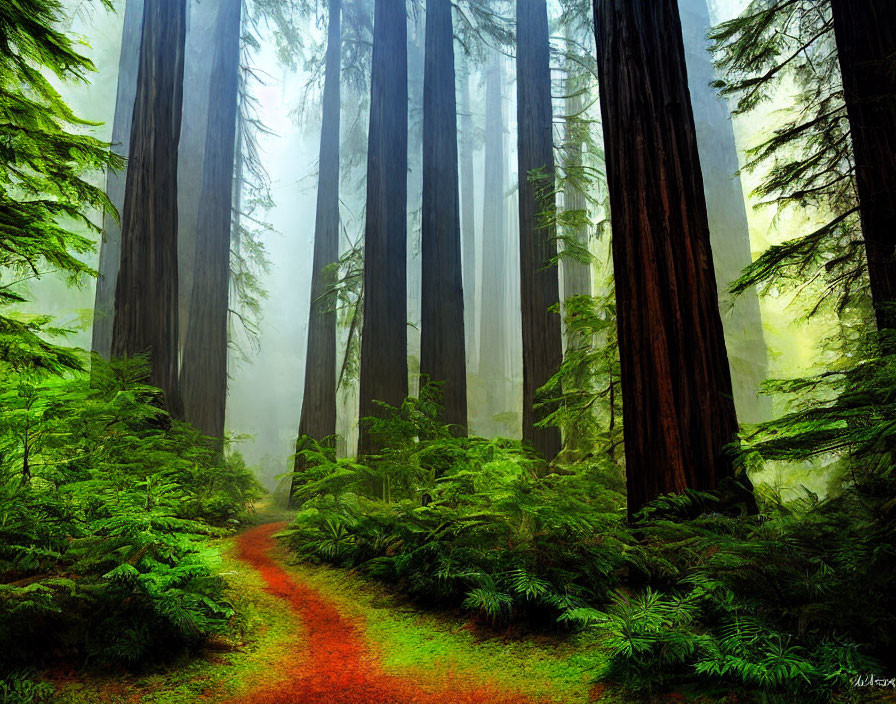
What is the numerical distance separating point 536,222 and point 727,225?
1315 centimetres

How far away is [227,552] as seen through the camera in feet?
18.7

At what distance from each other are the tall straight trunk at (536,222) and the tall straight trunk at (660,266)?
161 inches

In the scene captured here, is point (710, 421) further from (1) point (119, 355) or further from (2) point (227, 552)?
(1) point (119, 355)

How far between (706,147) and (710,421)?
818 inches

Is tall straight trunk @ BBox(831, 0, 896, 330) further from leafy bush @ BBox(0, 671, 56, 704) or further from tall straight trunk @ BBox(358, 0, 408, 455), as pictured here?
tall straight trunk @ BBox(358, 0, 408, 455)

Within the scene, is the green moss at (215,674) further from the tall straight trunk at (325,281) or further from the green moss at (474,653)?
the tall straight trunk at (325,281)

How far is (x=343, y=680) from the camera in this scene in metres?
2.58

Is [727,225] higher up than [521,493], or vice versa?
[727,225]

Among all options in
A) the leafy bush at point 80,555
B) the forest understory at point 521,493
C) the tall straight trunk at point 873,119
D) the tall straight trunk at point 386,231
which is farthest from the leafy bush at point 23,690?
the tall straight trunk at point 386,231

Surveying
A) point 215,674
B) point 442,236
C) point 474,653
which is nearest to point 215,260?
point 442,236

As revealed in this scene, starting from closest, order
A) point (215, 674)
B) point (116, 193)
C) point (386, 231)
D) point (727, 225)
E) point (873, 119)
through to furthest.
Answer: point (215, 674)
point (873, 119)
point (386, 231)
point (116, 193)
point (727, 225)

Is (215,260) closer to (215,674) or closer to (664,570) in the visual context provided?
(215,674)

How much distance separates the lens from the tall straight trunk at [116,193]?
1268cm

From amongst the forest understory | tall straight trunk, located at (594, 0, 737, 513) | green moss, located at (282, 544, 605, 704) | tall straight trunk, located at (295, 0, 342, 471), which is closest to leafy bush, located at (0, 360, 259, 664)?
the forest understory
